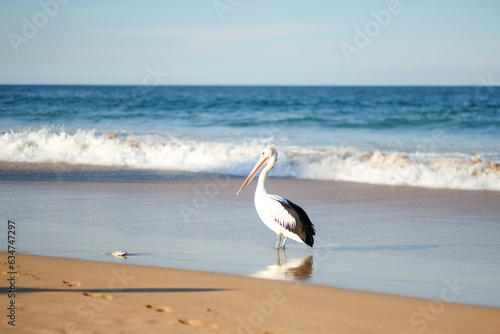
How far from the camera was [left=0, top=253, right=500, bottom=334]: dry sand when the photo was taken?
14.2 ft

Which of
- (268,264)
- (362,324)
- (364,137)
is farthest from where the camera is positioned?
(364,137)

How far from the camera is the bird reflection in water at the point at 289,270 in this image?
5917mm

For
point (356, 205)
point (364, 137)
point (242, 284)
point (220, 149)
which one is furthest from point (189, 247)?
point (364, 137)

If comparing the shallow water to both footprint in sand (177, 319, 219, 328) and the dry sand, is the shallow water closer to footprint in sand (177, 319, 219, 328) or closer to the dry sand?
the dry sand

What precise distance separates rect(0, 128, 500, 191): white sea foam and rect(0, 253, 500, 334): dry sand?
7.51m

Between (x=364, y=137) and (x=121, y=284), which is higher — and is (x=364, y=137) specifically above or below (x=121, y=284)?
above

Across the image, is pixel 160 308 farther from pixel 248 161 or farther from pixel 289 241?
pixel 248 161

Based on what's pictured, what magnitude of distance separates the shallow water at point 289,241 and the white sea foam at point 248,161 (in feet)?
3.33

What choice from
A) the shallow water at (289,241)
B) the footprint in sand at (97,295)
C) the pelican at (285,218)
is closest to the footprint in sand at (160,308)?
the footprint in sand at (97,295)

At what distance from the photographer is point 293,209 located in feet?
23.6

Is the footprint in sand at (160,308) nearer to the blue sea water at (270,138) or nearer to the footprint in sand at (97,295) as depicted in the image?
the footprint in sand at (97,295)

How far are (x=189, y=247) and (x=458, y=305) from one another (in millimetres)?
3220

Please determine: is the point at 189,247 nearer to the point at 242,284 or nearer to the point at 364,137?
the point at 242,284

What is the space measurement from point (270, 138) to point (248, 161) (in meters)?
7.29
